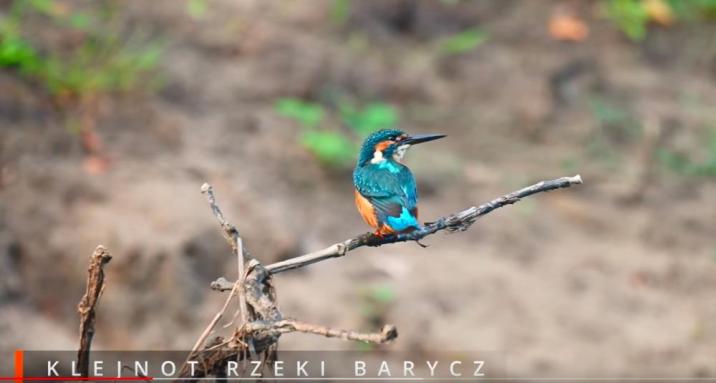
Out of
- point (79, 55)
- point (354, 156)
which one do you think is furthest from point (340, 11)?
point (79, 55)

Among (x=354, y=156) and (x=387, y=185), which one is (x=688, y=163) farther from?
(x=387, y=185)

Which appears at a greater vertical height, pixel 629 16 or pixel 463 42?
pixel 629 16

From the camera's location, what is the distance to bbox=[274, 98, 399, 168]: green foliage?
22.6ft

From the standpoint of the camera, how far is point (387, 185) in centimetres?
322

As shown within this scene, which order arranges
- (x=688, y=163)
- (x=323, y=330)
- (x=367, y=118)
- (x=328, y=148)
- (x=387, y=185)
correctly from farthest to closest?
(x=688, y=163), (x=367, y=118), (x=328, y=148), (x=387, y=185), (x=323, y=330)

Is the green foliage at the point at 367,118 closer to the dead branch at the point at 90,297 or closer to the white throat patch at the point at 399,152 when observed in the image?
the white throat patch at the point at 399,152

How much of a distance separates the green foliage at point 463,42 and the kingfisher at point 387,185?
15.8 ft

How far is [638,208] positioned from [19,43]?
4934 mm

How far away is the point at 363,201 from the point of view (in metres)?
3.21

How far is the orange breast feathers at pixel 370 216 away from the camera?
9.87ft

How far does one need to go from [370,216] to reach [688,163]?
5.71 m

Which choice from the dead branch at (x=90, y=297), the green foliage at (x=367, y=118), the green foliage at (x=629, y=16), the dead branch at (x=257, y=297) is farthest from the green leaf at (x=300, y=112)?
the dead branch at (x=90, y=297)

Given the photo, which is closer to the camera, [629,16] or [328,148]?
[328,148]

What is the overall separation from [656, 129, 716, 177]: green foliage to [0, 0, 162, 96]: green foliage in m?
4.35
